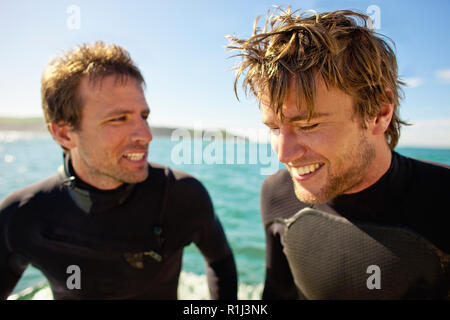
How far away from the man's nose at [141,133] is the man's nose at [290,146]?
116 cm

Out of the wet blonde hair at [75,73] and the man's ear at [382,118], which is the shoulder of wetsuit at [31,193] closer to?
the wet blonde hair at [75,73]

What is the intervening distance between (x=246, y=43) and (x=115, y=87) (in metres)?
1.13

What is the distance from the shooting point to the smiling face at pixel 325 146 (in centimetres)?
149

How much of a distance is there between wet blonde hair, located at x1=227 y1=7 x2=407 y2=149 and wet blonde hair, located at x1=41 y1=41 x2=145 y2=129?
1.19 meters

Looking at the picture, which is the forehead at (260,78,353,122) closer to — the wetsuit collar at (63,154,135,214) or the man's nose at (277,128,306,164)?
the man's nose at (277,128,306,164)

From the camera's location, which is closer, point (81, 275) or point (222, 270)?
point (81, 275)

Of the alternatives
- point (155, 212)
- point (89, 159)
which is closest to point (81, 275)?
point (155, 212)

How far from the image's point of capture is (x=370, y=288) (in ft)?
5.42

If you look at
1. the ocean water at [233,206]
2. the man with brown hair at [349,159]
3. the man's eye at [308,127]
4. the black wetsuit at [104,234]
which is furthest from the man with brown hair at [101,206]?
the man's eye at [308,127]

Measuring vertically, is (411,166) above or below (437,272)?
above

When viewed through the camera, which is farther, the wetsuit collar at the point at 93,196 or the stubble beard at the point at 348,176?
the wetsuit collar at the point at 93,196

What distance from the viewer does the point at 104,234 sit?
221 cm

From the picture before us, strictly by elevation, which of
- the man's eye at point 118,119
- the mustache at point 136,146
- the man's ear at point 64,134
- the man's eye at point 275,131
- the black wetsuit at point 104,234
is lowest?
the black wetsuit at point 104,234

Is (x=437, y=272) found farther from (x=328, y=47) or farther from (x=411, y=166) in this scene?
(x=328, y=47)
